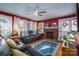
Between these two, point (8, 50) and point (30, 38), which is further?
point (30, 38)

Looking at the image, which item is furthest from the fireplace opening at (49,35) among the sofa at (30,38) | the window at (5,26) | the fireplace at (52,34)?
the window at (5,26)

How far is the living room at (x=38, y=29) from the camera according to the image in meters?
1.96

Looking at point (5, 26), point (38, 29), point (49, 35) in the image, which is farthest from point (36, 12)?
point (5, 26)

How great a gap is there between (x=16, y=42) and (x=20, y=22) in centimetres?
34

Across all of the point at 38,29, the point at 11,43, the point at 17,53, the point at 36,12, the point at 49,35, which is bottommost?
the point at 17,53

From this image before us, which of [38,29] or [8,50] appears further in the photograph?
[38,29]

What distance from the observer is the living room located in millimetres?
1963

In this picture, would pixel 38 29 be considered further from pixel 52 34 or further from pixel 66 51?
pixel 66 51

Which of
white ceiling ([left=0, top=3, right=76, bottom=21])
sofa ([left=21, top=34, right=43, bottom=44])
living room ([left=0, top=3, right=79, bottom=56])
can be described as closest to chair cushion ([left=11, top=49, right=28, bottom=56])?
living room ([left=0, top=3, right=79, bottom=56])

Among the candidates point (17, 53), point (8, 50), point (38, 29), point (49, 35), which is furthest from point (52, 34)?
point (8, 50)

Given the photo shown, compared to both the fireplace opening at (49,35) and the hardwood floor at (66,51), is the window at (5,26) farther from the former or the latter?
the hardwood floor at (66,51)

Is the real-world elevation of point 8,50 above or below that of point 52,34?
below

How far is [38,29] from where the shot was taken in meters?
2.05

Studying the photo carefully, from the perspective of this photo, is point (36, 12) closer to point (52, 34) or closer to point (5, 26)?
point (52, 34)
